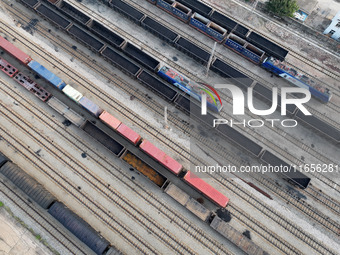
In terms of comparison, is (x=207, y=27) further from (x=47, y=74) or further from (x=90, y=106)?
(x=47, y=74)

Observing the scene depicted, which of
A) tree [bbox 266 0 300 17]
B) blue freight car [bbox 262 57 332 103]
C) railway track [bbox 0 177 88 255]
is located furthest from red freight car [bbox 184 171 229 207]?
tree [bbox 266 0 300 17]

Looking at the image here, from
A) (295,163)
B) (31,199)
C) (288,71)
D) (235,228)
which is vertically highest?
(288,71)

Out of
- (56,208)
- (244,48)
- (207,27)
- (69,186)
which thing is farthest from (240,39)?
(56,208)

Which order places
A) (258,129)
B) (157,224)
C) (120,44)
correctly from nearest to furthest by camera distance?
(157,224) < (258,129) < (120,44)

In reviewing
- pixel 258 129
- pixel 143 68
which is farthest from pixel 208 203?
pixel 143 68

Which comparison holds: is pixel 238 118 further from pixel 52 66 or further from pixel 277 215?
pixel 52 66

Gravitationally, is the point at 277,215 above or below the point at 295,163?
below

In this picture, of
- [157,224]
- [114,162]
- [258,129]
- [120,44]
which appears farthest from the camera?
[120,44]
